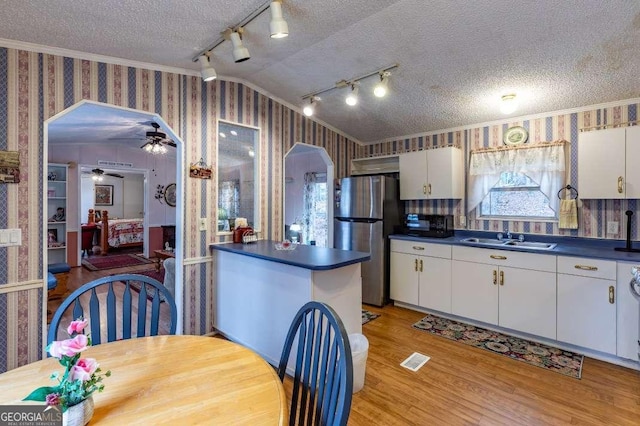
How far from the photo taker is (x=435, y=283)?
11.9 ft

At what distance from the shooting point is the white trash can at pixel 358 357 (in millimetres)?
2139

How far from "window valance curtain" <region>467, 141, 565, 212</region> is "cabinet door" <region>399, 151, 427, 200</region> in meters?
0.54

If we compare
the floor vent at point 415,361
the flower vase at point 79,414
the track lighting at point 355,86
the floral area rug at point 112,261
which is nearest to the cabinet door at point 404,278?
the floor vent at point 415,361

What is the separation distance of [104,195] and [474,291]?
10437 mm

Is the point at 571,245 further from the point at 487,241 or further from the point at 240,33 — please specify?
the point at 240,33

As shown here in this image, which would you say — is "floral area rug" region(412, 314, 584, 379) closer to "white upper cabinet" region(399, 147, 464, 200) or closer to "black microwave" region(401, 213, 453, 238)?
"black microwave" region(401, 213, 453, 238)

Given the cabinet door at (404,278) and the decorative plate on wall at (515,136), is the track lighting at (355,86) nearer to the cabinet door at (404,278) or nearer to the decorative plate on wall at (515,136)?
the decorative plate on wall at (515,136)

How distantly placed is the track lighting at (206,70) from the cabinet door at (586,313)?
3360mm

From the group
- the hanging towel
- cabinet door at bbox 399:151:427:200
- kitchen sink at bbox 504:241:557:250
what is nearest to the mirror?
cabinet door at bbox 399:151:427:200

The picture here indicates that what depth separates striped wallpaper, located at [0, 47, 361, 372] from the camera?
2146 millimetres

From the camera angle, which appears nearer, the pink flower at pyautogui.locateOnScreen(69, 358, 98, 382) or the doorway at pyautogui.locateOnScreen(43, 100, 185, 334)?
the pink flower at pyautogui.locateOnScreen(69, 358, 98, 382)

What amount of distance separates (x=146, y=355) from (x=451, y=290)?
122 inches

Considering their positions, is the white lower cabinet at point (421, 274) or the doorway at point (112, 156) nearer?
the doorway at point (112, 156)

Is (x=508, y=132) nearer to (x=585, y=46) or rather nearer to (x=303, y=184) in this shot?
(x=585, y=46)
